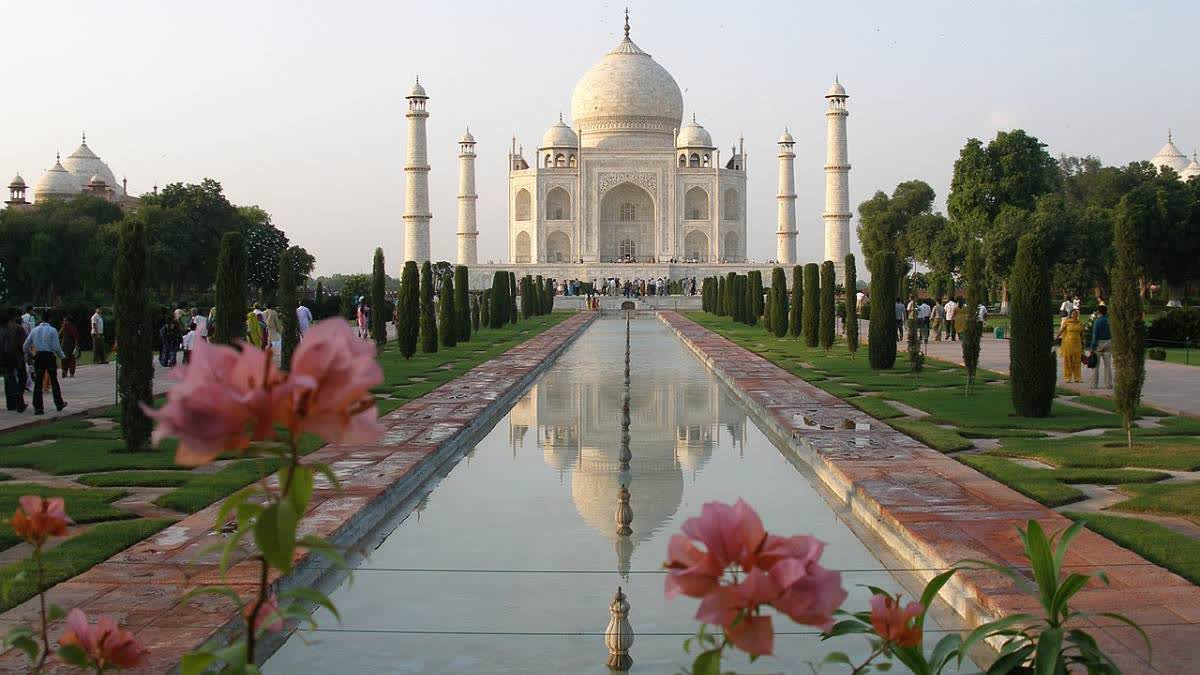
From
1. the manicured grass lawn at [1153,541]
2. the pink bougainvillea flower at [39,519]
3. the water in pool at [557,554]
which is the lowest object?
the water in pool at [557,554]

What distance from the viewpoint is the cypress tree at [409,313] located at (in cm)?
1423

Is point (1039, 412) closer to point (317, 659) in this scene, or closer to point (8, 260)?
point (317, 659)

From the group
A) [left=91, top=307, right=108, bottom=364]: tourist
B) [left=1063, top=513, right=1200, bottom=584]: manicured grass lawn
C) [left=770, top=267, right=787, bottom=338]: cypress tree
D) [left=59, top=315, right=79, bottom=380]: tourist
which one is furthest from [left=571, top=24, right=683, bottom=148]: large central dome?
[left=1063, top=513, right=1200, bottom=584]: manicured grass lawn

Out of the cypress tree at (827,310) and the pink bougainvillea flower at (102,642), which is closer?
the pink bougainvillea flower at (102,642)

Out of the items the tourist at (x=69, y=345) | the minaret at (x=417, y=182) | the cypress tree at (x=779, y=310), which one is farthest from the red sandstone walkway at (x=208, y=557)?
the minaret at (x=417, y=182)

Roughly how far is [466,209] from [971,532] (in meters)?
36.9

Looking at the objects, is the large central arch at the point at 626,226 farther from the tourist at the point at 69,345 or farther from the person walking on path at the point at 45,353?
the person walking on path at the point at 45,353

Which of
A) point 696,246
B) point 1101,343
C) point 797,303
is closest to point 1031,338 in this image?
point 1101,343

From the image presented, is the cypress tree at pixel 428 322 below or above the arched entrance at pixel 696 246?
below

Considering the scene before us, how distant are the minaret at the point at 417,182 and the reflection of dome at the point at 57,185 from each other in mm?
12438

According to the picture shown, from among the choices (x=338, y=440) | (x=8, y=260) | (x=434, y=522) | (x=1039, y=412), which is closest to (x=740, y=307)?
(x=8, y=260)

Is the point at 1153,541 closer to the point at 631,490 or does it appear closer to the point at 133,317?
the point at 631,490

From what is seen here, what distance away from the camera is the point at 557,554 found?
4.29m

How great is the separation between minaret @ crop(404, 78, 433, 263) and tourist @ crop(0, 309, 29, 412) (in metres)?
27.7
